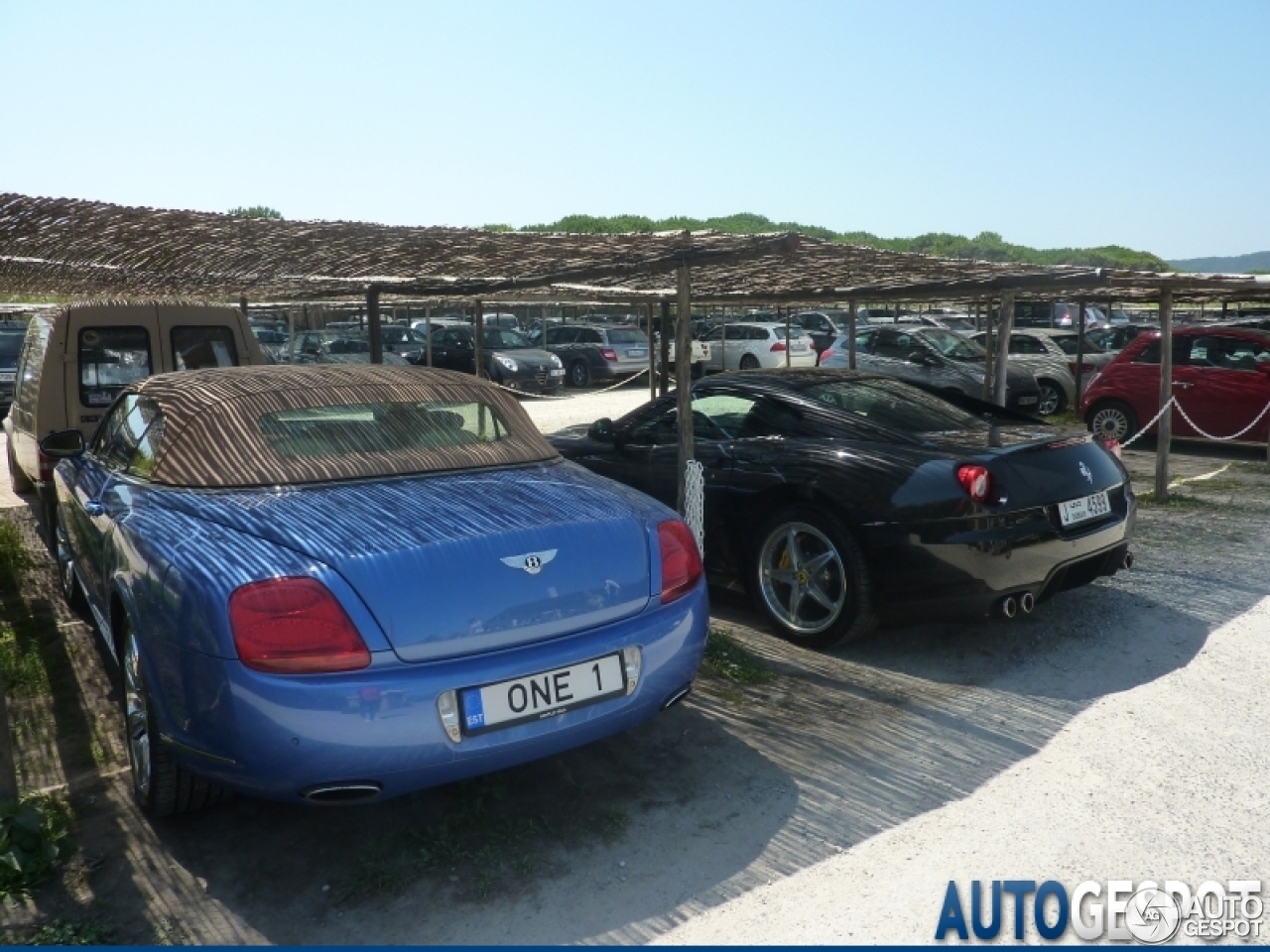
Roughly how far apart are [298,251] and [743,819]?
482 cm

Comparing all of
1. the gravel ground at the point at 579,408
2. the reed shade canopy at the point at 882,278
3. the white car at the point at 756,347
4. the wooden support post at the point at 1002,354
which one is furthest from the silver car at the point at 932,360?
the white car at the point at 756,347

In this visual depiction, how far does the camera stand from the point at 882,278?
786cm

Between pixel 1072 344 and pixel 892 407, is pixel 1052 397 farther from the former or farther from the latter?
pixel 892 407

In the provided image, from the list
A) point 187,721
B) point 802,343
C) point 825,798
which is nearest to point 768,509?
point 825,798

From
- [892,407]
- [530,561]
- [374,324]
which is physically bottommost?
[530,561]

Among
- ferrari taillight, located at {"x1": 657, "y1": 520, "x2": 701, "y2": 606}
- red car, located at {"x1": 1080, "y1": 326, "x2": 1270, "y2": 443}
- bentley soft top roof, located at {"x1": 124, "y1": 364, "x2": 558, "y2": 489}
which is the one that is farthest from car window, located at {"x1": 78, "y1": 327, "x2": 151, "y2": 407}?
red car, located at {"x1": 1080, "y1": 326, "x2": 1270, "y2": 443}

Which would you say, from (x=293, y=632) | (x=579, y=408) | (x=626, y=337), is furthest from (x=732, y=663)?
(x=626, y=337)

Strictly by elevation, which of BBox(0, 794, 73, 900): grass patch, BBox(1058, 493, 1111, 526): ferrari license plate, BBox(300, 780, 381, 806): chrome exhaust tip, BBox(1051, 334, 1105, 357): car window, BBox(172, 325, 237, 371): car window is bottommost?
BBox(0, 794, 73, 900): grass patch

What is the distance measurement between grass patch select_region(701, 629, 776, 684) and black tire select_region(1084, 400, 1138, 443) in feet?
30.6

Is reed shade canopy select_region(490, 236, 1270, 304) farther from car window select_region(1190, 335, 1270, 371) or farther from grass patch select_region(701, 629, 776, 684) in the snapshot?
car window select_region(1190, 335, 1270, 371)

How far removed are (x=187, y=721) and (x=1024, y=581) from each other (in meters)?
3.62

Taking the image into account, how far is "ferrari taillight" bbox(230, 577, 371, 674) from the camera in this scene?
116 inches

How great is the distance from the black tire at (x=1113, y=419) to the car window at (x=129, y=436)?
11259mm

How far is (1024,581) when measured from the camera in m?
4.98
